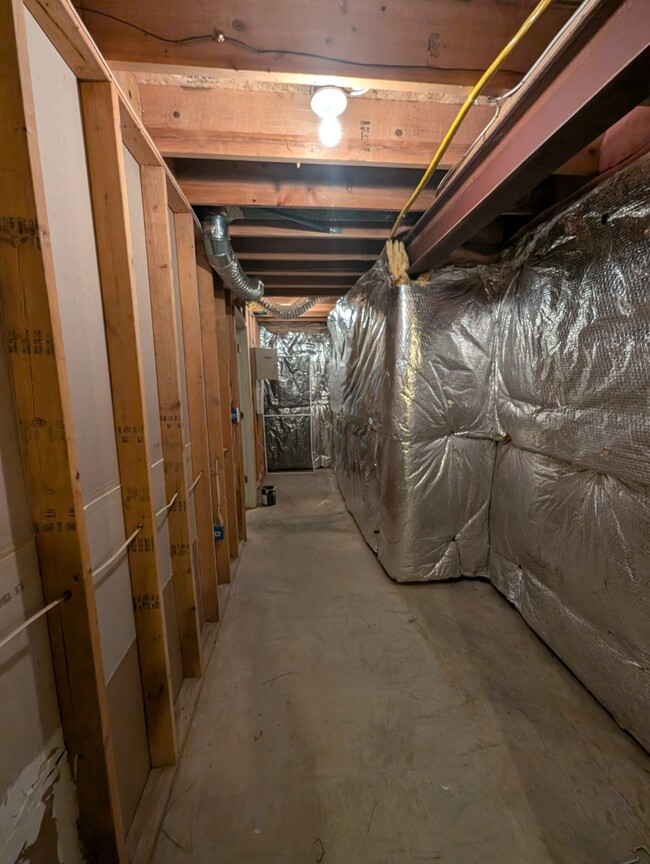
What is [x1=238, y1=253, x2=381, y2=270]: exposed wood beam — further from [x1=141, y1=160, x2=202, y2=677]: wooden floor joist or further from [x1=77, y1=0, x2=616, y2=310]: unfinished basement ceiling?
[x1=141, y1=160, x2=202, y2=677]: wooden floor joist

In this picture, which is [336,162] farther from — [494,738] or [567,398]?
[494,738]

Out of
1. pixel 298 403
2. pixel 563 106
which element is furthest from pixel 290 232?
pixel 298 403

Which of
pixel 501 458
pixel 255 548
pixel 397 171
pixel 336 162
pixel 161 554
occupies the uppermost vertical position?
pixel 397 171

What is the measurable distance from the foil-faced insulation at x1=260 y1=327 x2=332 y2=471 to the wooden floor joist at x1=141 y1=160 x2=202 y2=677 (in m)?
3.79

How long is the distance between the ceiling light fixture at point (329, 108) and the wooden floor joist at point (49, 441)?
0.83m

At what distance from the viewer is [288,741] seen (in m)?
1.28

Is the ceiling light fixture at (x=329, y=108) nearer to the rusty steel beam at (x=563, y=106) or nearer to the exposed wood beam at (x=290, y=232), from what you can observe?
the rusty steel beam at (x=563, y=106)

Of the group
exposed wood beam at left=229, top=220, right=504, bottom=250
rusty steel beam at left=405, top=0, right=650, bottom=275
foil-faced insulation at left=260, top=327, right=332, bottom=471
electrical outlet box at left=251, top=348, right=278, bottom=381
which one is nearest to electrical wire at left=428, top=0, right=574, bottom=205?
rusty steel beam at left=405, top=0, right=650, bottom=275

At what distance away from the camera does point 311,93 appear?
1.29 metres

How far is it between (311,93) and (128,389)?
1301 millimetres

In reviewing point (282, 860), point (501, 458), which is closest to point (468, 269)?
point (501, 458)

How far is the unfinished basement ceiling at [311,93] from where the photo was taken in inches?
36.3

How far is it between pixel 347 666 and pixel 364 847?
2.10ft

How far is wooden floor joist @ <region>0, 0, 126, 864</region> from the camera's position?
0.60m
